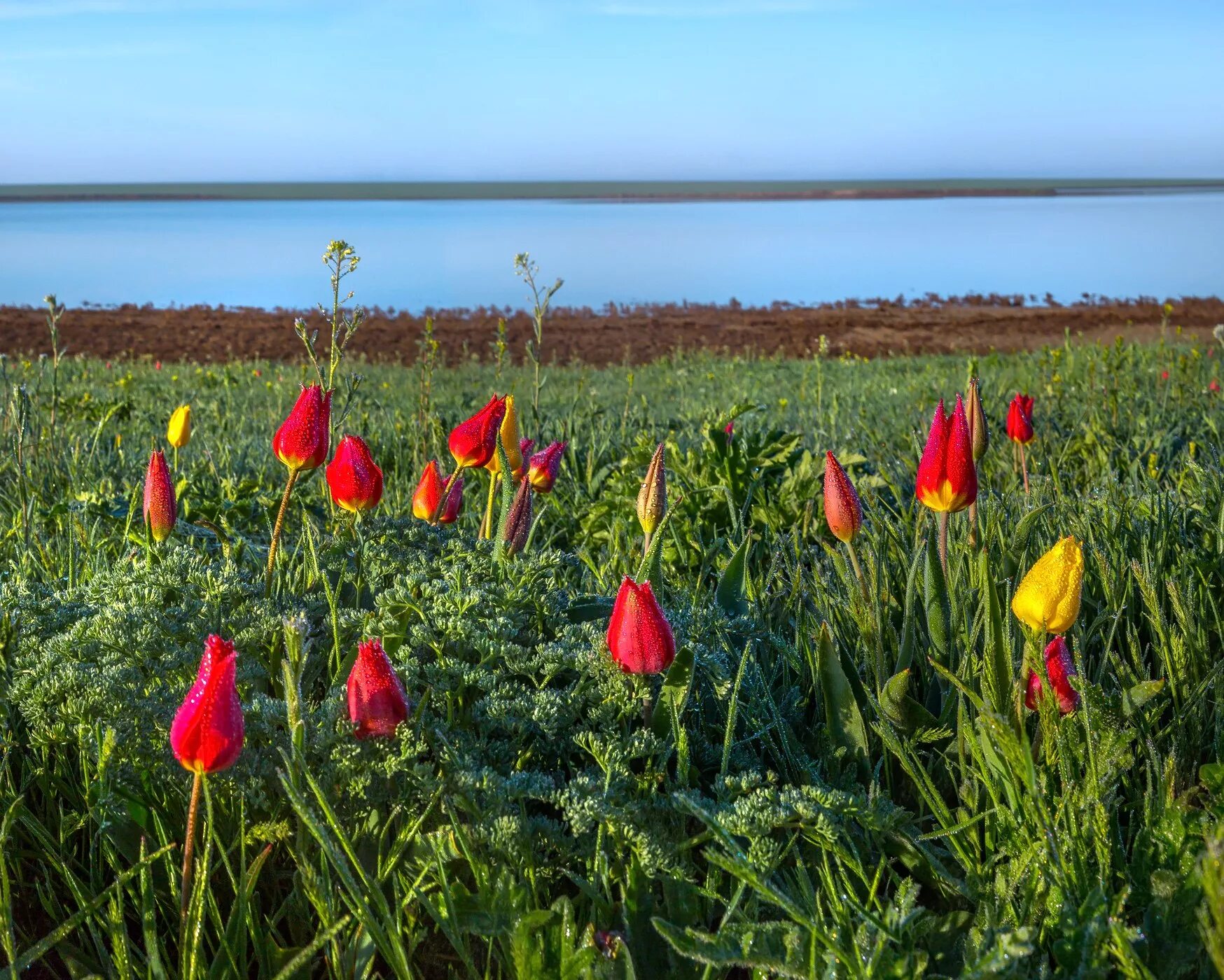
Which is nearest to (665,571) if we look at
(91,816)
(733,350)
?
(91,816)

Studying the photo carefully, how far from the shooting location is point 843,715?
5.73ft

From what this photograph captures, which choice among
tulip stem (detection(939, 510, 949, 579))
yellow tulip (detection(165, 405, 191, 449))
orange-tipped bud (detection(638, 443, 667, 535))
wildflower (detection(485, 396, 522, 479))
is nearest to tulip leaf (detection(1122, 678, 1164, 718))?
tulip stem (detection(939, 510, 949, 579))

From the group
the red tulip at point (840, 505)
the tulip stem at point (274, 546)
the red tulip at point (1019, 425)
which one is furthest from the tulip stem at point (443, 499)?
the red tulip at point (1019, 425)

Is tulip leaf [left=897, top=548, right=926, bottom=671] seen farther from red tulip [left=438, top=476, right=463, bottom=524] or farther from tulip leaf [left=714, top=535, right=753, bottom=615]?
red tulip [left=438, top=476, right=463, bottom=524]

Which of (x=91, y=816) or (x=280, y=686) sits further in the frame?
(x=280, y=686)

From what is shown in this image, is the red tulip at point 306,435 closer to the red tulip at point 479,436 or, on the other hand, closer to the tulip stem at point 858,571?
the red tulip at point 479,436

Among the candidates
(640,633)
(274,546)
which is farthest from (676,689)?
(274,546)

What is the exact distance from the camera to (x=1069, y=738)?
1529 millimetres

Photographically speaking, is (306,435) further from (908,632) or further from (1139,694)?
(1139,694)

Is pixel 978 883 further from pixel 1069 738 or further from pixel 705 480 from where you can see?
pixel 705 480

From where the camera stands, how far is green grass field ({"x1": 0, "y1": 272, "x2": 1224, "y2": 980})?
1302 mm

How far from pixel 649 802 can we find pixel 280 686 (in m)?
0.75

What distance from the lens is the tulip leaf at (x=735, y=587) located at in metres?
2.12

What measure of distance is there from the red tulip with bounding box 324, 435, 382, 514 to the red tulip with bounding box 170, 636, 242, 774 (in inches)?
32.0
